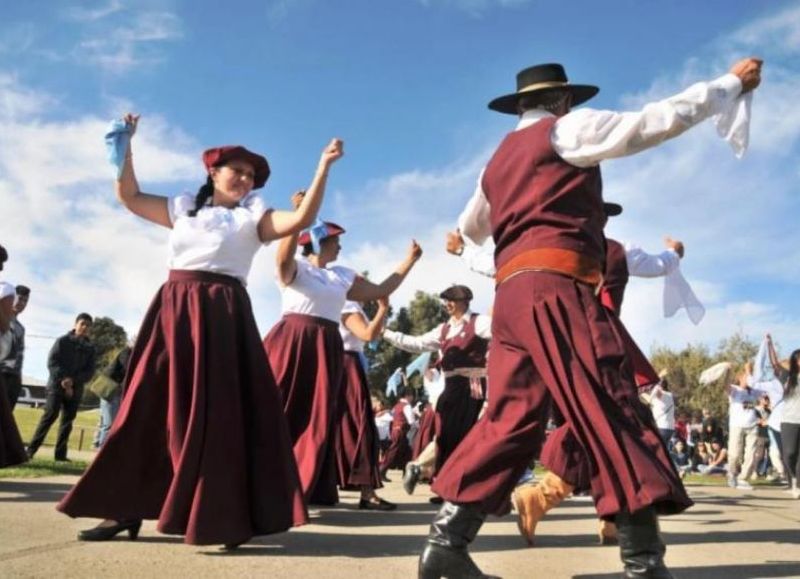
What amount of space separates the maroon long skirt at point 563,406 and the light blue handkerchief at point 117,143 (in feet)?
7.16

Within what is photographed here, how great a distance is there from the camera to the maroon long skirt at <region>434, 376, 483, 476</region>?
7266 mm

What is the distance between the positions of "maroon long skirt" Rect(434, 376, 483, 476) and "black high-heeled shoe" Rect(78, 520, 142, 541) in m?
3.87

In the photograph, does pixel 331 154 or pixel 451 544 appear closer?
pixel 451 544

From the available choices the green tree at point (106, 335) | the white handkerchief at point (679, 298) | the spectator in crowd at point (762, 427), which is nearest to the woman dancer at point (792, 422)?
the spectator in crowd at point (762, 427)

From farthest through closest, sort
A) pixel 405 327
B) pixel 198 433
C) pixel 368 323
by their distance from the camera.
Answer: pixel 405 327, pixel 368 323, pixel 198 433

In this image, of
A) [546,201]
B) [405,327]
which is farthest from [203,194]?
[405,327]

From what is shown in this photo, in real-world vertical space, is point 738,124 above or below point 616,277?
above

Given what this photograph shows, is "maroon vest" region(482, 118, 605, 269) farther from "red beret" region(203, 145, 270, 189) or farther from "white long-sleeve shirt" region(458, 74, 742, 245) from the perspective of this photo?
"red beret" region(203, 145, 270, 189)

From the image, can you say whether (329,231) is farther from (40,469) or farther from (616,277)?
(40,469)

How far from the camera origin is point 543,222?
3010 mm

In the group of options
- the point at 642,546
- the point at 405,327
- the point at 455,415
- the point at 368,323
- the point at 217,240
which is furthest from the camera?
the point at 405,327

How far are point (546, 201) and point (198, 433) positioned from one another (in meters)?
1.87

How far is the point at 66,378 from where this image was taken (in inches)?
398

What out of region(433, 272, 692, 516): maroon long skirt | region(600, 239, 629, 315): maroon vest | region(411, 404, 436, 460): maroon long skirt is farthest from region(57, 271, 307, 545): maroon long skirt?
region(411, 404, 436, 460): maroon long skirt
